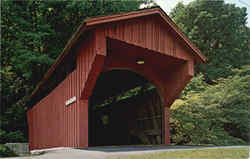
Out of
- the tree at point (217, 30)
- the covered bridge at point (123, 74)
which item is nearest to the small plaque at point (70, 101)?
the covered bridge at point (123, 74)

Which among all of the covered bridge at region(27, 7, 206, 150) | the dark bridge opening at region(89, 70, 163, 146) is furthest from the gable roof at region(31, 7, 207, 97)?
the dark bridge opening at region(89, 70, 163, 146)

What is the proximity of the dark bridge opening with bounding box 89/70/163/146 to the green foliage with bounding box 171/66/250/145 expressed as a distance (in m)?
1.81

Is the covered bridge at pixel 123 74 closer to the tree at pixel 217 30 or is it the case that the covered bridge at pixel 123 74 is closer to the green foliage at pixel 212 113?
the green foliage at pixel 212 113

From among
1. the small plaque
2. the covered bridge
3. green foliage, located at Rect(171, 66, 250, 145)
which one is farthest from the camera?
green foliage, located at Rect(171, 66, 250, 145)

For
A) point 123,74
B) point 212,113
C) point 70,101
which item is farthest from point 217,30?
point 70,101

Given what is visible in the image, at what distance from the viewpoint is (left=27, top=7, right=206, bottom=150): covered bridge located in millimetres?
7148

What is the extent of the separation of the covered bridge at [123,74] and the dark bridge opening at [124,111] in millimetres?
40

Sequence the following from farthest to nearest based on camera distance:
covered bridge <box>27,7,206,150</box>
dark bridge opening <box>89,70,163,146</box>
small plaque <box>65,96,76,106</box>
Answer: dark bridge opening <box>89,70,163,146</box>
small plaque <box>65,96,76,106</box>
covered bridge <box>27,7,206,150</box>

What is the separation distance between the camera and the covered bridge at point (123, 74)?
7.15 meters

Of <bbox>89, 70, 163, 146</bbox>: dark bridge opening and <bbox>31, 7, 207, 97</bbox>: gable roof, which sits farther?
<bbox>89, 70, 163, 146</bbox>: dark bridge opening

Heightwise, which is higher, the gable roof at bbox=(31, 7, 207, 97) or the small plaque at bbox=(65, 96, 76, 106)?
the gable roof at bbox=(31, 7, 207, 97)

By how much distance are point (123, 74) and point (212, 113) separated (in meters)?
5.31

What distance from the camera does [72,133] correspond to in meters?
7.85

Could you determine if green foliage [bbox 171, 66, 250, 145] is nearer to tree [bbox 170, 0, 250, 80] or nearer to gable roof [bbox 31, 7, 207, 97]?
gable roof [bbox 31, 7, 207, 97]
